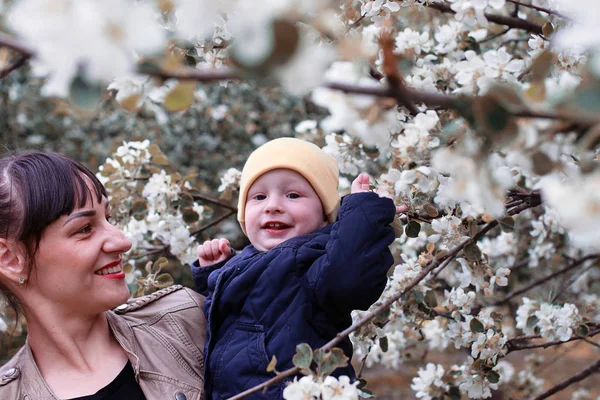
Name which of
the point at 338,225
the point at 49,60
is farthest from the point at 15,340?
the point at 49,60

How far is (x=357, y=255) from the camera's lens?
1833 mm

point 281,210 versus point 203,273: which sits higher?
point 281,210

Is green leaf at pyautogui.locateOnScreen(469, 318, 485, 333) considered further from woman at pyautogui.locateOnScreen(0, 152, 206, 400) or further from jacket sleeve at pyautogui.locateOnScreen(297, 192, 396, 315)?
woman at pyautogui.locateOnScreen(0, 152, 206, 400)

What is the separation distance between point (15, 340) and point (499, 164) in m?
2.64

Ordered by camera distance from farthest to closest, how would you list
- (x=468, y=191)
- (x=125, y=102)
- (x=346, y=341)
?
(x=346, y=341) → (x=125, y=102) → (x=468, y=191)

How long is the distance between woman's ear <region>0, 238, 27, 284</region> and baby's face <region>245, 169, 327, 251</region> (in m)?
0.67

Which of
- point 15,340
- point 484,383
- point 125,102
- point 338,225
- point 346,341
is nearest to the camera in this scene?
point 125,102

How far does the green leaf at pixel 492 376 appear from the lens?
2270 millimetres

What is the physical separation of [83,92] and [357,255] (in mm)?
994

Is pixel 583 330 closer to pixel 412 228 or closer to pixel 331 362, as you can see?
pixel 412 228

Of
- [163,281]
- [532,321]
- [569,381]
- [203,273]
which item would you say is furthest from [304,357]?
[569,381]

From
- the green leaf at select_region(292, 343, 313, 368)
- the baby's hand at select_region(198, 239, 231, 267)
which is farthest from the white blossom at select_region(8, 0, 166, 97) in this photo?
the baby's hand at select_region(198, 239, 231, 267)

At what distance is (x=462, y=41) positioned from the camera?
2643 millimetres

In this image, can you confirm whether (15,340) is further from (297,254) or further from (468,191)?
(468,191)
